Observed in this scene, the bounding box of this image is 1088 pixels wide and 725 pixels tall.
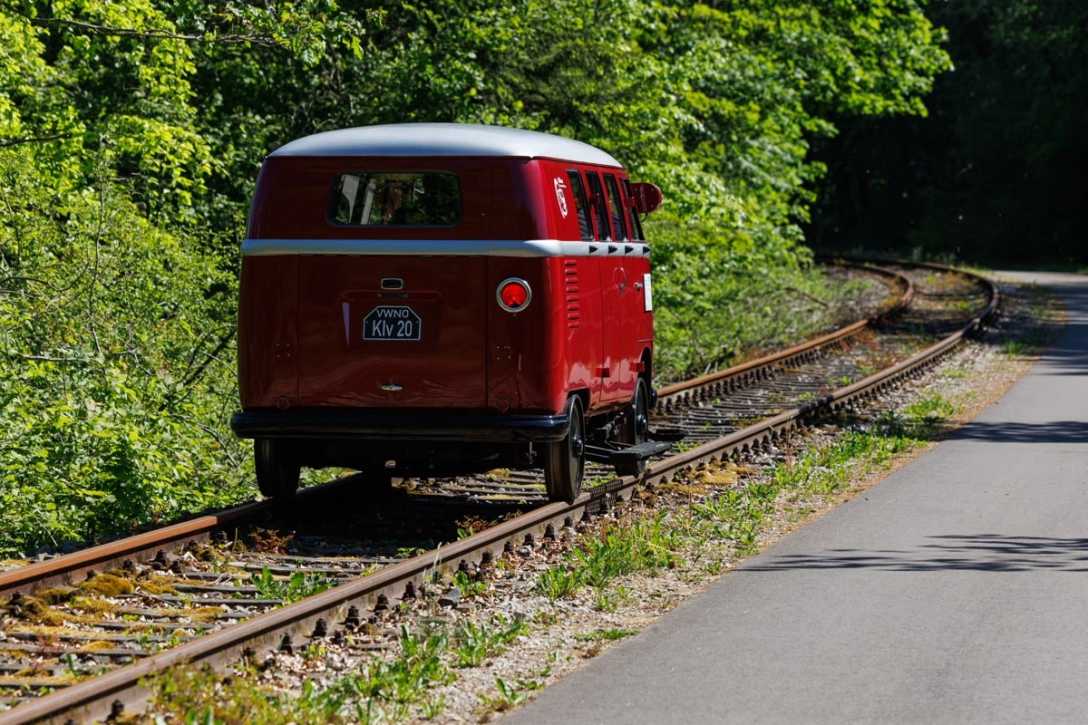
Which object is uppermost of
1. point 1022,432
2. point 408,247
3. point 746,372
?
point 408,247

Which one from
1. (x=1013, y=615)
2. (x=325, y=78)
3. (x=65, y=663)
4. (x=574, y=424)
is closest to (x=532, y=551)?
(x=574, y=424)

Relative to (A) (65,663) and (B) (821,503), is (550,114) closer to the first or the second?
(B) (821,503)

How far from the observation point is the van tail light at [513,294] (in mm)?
10602

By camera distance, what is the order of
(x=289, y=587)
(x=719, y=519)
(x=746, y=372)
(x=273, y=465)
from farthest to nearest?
(x=746, y=372)
(x=719, y=519)
(x=273, y=465)
(x=289, y=587)

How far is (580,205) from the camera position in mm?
11711

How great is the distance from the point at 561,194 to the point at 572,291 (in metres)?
0.62

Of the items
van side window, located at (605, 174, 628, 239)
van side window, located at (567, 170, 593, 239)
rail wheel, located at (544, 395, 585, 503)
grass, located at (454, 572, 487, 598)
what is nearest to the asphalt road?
grass, located at (454, 572, 487, 598)

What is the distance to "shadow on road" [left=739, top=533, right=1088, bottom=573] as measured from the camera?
391 inches

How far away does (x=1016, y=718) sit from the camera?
21.6 ft

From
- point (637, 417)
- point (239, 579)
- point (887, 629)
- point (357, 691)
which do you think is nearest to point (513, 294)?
point (239, 579)

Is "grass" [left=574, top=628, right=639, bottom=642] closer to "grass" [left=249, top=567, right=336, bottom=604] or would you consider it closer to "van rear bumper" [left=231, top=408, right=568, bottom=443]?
"grass" [left=249, top=567, right=336, bottom=604]

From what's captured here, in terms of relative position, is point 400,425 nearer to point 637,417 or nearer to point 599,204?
point 599,204

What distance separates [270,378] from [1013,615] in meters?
4.70

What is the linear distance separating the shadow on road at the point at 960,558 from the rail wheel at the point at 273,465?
314 cm
